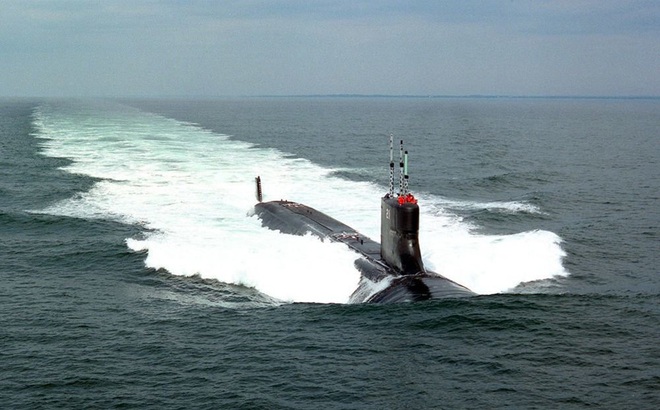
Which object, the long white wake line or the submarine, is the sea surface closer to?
the long white wake line

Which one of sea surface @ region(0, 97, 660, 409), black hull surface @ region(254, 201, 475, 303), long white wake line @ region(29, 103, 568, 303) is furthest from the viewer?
long white wake line @ region(29, 103, 568, 303)

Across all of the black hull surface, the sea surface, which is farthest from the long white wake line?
the black hull surface

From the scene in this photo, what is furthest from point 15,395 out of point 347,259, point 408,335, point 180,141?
point 180,141

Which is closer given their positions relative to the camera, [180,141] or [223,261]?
[223,261]

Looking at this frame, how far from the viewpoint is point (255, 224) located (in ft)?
113

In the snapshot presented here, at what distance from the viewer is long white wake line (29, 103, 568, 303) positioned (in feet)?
83.6

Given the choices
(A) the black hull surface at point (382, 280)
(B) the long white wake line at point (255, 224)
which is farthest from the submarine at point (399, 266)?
(B) the long white wake line at point (255, 224)

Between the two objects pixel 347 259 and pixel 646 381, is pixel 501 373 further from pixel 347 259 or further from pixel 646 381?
pixel 347 259

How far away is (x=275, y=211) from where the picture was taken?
34969mm

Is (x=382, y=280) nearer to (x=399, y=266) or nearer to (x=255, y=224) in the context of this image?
(x=399, y=266)

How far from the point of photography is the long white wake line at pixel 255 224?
25.5m

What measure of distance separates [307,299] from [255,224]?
1158 cm

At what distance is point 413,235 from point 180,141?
2074 inches

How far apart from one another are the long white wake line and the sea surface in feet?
0.42
